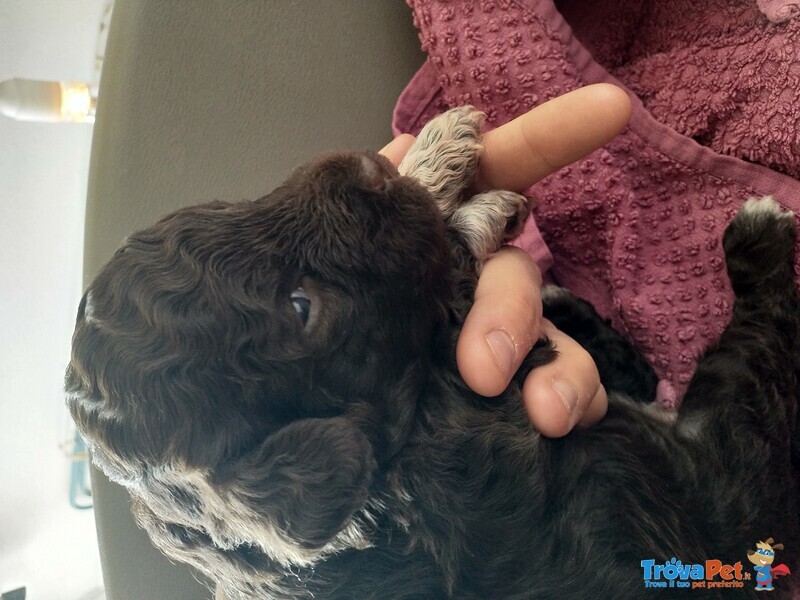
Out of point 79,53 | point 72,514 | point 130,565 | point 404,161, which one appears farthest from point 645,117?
point 72,514

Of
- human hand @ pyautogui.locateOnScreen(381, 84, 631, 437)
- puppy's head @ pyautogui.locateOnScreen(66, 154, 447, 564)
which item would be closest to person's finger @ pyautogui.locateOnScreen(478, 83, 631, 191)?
human hand @ pyautogui.locateOnScreen(381, 84, 631, 437)

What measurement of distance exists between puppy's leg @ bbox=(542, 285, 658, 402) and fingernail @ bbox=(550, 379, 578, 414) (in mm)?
654

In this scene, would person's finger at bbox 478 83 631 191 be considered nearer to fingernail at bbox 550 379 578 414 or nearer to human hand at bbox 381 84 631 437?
human hand at bbox 381 84 631 437

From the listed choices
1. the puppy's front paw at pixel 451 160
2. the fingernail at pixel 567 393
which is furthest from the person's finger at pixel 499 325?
the puppy's front paw at pixel 451 160

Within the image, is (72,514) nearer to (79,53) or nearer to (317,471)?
(79,53)

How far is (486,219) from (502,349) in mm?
482

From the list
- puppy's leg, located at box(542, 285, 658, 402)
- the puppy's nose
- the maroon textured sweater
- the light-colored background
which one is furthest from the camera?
the light-colored background

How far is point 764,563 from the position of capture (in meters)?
1.67

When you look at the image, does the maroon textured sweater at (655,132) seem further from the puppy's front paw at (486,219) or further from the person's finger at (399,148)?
the puppy's front paw at (486,219)

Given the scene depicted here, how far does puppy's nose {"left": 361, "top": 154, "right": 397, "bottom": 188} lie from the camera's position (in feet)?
4.96

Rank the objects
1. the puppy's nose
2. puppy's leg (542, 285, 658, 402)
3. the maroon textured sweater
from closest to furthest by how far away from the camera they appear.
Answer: the puppy's nose → the maroon textured sweater → puppy's leg (542, 285, 658, 402)

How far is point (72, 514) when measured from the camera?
4.28 meters

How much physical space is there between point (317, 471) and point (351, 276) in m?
0.43

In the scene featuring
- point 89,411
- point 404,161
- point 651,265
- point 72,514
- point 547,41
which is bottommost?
point 72,514
